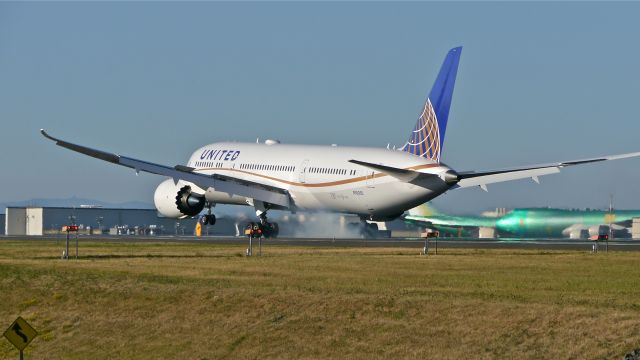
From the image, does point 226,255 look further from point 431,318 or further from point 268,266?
point 431,318

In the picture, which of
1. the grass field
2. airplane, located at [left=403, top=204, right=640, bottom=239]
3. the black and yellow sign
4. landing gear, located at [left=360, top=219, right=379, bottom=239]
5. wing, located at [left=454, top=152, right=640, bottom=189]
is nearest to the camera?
the black and yellow sign

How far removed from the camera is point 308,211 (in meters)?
79.8

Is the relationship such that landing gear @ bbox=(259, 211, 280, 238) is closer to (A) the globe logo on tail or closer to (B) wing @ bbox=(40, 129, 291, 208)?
(B) wing @ bbox=(40, 129, 291, 208)

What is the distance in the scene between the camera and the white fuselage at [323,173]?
7025 cm

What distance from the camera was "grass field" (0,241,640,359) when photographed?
3481 cm

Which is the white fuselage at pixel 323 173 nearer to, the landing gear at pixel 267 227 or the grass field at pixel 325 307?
the landing gear at pixel 267 227

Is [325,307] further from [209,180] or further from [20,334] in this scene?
[209,180]

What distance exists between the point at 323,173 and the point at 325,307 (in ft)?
120

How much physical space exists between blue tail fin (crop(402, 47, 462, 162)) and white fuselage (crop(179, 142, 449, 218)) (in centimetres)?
206

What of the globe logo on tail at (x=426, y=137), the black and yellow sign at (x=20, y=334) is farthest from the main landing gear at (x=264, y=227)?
the black and yellow sign at (x=20, y=334)

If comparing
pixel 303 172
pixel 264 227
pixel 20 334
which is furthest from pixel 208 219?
pixel 20 334

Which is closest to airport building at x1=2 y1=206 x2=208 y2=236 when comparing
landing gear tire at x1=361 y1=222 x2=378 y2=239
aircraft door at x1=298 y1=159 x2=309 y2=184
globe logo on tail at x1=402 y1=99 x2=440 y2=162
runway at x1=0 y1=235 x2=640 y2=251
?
landing gear tire at x1=361 y1=222 x2=378 y2=239

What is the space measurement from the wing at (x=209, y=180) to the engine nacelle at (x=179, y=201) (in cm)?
129

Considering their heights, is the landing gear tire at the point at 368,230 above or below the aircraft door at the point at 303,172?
below
